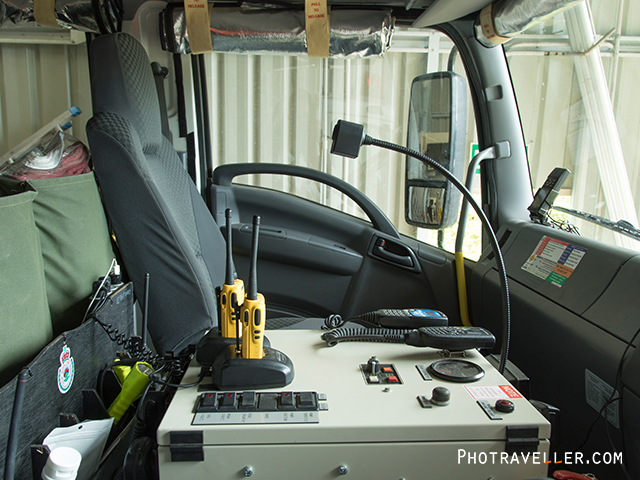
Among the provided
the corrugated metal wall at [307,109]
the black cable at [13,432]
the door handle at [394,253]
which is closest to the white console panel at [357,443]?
the black cable at [13,432]

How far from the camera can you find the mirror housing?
4.91 feet

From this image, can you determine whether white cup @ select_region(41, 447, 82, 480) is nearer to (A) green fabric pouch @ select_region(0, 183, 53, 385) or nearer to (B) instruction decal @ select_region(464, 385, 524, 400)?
(A) green fabric pouch @ select_region(0, 183, 53, 385)

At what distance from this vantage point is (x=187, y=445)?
0.68 metres

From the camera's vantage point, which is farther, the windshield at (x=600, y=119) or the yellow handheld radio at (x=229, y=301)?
the windshield at (x=600, y=119)

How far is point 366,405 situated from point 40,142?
236 centimetres

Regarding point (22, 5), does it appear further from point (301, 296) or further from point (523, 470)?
point (523, 470)

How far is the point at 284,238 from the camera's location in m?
2.02

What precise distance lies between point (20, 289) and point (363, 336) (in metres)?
0.72

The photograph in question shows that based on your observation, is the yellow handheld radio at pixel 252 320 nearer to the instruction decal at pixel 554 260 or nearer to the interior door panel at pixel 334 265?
the instruction decal at pixel 554 260

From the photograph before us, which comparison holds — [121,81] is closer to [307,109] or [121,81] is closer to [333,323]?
[333,323]

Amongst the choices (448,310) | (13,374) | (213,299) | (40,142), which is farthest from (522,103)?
(40,142)

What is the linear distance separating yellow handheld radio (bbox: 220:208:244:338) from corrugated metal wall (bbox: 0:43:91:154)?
2.18 metres

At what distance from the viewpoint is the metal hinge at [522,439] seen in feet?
2.29

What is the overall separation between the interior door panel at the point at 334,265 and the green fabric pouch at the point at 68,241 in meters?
0.84
